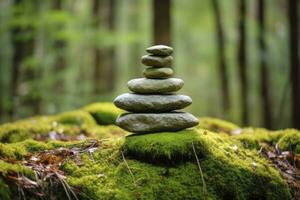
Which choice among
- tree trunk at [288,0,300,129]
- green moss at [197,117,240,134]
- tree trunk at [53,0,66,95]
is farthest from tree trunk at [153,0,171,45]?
tree trunk at [53,0,66,95]

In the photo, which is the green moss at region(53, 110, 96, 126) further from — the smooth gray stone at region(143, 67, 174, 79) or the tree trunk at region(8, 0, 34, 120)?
the tree trunk at region(8, 0, 34, 120)

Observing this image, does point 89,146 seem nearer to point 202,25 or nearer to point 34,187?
point 34,187

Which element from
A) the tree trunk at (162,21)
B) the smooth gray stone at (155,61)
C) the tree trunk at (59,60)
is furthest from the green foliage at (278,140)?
the tree trunk at (59,60)

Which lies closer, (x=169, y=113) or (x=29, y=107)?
(x=169, y=113)

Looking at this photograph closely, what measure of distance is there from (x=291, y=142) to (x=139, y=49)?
2001cm

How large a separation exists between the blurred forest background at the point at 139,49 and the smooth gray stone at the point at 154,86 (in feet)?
13.3

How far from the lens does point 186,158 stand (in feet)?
15.3

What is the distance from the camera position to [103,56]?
51.8 ft

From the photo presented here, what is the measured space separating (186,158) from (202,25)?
14607 mm

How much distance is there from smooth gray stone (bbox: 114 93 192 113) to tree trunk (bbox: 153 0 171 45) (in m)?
4.14

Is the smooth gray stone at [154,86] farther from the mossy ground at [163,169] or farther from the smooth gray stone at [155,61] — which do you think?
the mossy ground at [163,169]

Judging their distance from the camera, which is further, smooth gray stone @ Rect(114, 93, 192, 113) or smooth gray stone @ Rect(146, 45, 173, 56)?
smooth gray stone @ Rect(146, 45, 173, 56)

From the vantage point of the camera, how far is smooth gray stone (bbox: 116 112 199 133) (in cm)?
490

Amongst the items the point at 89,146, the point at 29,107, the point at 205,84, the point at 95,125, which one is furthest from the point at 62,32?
the point at 205,84
